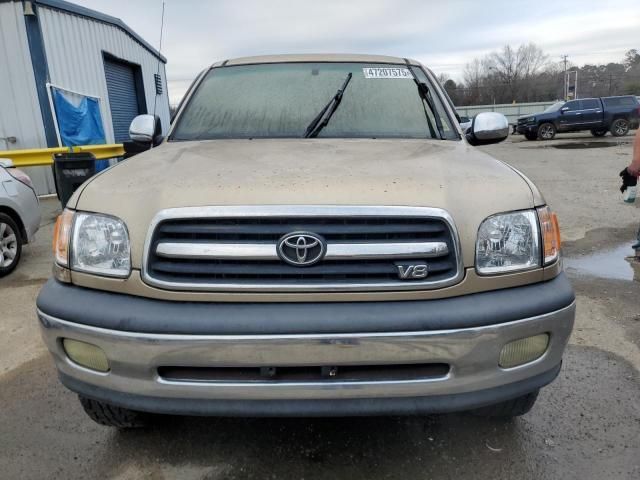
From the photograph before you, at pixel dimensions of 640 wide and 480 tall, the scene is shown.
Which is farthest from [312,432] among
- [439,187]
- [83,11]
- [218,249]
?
[83,11]

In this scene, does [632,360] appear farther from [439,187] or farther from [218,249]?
[218,249]

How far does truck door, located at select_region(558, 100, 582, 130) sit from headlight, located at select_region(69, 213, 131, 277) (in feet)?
84.8

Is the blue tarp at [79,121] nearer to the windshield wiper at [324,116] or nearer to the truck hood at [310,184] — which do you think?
the windshield wiper at [324,116]

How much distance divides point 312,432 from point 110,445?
0.98m

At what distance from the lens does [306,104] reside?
124 inches

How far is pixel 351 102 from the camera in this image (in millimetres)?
3162

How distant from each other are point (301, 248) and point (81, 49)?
39.6 ft

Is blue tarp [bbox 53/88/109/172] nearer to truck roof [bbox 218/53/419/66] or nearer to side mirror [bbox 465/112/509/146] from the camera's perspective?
truck roof [bbox 218/53/419/66]

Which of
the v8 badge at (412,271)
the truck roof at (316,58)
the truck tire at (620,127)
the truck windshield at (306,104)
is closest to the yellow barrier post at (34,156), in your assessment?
the truck roof at (316,58)

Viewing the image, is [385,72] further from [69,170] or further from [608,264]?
[69,170]

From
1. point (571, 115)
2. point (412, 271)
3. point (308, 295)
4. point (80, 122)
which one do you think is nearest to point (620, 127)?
point (571, 115)

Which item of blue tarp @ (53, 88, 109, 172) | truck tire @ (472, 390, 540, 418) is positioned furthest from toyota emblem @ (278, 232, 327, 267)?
blue tarp @ (53, 88, 109, 172)

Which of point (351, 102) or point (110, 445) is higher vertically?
point (351, 102)

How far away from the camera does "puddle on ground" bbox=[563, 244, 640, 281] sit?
196 inches
